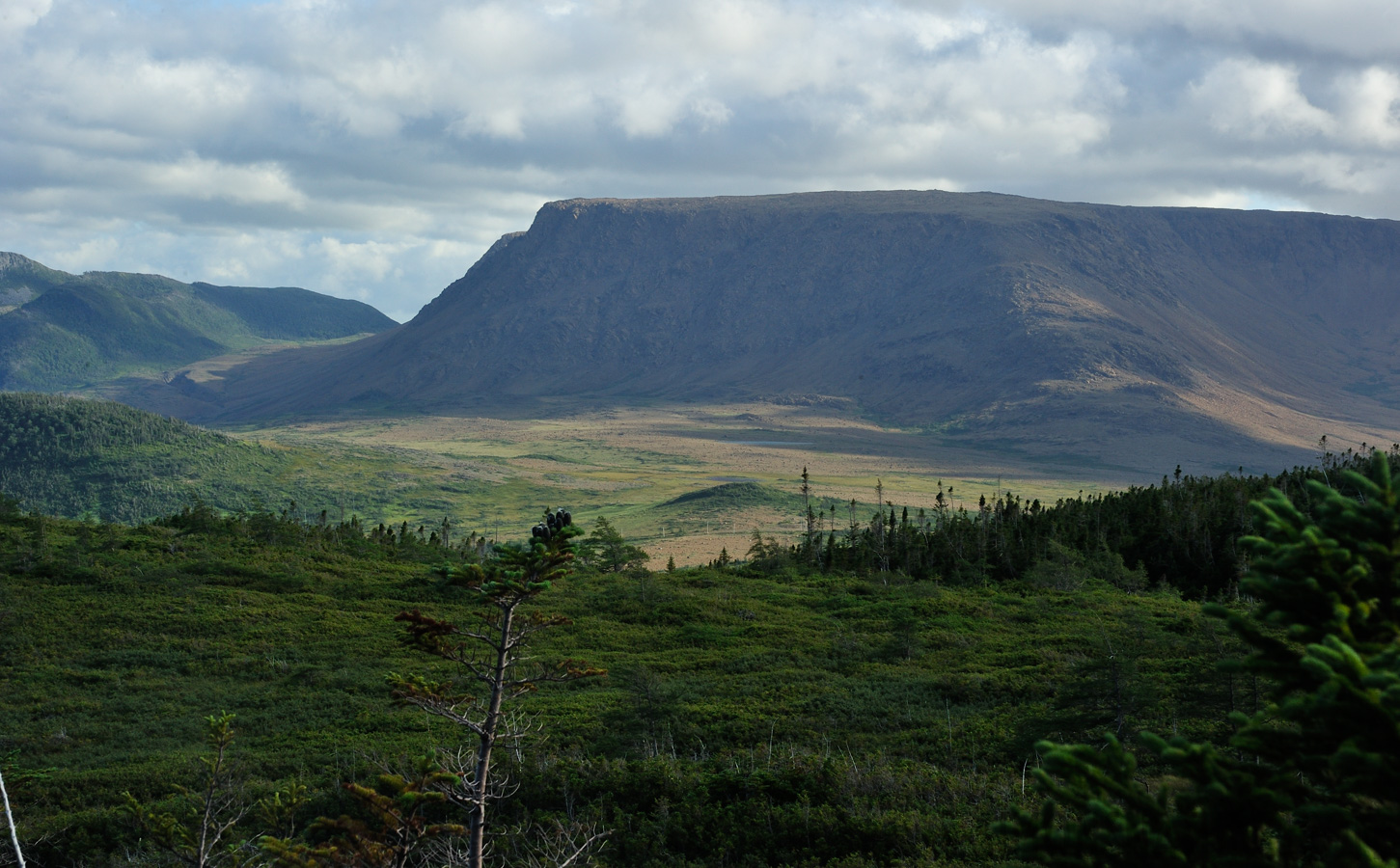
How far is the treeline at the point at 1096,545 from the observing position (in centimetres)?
6750

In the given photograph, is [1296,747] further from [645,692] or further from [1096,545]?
[1096,545]

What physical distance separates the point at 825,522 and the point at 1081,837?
12924 cm

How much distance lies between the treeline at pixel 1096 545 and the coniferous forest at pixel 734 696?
31 cm

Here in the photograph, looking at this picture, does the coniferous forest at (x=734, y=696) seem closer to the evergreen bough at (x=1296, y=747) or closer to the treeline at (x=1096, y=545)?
the evergreen bough at (x=1296, y=747)

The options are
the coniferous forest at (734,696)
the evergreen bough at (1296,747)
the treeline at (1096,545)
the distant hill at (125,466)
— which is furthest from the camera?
the distant hill at (125,466)

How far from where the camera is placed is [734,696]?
126 ft

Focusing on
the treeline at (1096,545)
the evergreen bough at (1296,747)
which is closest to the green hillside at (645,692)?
the evergreen bough at (1296,747)

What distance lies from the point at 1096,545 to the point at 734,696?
46096mm

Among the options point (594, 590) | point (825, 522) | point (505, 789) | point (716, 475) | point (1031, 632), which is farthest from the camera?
point (716, 475)

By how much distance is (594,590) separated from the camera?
6806 centimetres

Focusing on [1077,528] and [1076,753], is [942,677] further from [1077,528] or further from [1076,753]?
[1077,528]

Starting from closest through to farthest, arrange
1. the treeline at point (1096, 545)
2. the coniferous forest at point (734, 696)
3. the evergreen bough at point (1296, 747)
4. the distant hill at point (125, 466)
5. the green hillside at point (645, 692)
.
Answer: the evergreen bough at point (1296, 747) → the coniferous forest at point (734, 696) → the green hillside at point (645, 692) → the treeline at point (1096, 545) → the distant hill at point (125, 466)

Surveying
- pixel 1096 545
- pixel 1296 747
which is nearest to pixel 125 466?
pixel 1096 545

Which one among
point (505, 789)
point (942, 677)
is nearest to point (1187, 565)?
point (942, 677)
